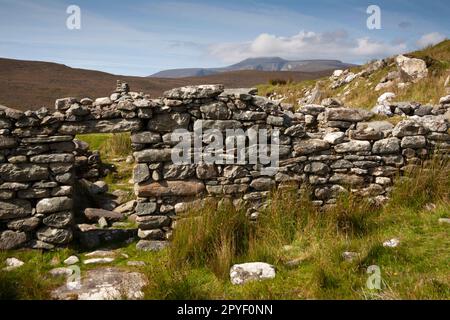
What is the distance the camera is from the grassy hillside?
1208cm

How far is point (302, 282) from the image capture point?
4.47 m

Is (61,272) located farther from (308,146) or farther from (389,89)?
(389,89)

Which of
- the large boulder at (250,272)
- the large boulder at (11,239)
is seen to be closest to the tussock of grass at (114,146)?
the large boulder at (11,239)

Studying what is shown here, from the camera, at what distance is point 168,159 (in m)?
6.05

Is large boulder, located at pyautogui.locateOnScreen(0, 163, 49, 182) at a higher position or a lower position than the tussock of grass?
higher

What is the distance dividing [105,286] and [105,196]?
13.2ft

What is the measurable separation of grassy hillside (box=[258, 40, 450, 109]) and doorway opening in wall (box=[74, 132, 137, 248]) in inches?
307

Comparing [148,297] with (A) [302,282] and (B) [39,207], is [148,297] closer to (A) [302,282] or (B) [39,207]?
(A) [302,282]

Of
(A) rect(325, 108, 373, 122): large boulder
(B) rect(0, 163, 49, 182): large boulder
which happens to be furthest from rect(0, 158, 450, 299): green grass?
(A) rect(325, 108, 373, 122): large boulder

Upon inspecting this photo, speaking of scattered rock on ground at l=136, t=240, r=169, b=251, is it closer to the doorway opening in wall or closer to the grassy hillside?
the doorway opening in wall

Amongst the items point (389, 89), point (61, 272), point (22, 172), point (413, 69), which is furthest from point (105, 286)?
point (413, 69)

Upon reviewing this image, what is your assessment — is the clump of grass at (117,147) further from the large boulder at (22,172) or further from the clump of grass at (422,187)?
the clump of grass at (422,187)
